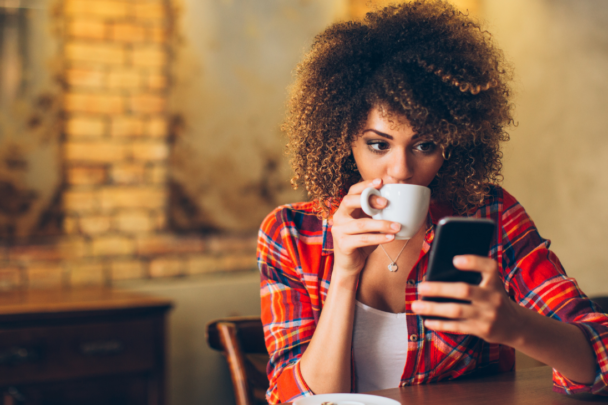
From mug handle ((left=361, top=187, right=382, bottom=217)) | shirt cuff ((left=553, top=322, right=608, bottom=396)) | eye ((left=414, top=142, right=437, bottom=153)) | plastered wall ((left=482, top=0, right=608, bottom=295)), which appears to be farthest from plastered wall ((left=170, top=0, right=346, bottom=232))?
shirt cuff ((left=553, top=322, right=608, bottom=396))

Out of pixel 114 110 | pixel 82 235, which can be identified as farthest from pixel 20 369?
pixel 114 110

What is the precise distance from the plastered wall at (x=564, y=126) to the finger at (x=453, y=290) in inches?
79.0

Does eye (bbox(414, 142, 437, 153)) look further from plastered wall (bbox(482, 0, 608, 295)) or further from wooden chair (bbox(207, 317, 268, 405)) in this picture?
plastered wall (bbox(482, 0, 608, 295))

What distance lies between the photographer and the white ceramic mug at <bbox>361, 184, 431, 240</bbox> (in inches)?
33.5

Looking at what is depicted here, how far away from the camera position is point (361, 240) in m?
0.89

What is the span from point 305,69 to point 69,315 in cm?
120

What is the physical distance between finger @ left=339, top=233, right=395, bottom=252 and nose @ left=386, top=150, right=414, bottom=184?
14 cm

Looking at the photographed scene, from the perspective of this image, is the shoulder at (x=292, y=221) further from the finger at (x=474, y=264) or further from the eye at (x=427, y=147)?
the finger at (x=474, y=264)

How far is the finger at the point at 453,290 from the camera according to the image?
2.19 feet

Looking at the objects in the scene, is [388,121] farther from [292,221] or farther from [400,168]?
[292,221]

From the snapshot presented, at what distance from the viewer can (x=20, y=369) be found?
172 cm

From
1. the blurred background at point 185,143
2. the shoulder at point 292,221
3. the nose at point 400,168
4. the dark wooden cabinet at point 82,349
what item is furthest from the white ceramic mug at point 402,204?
the blurred background at point 185,143

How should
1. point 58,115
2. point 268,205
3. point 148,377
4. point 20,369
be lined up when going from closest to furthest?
point 20,369 < point 148,377 < point 58,115 < point 268,205

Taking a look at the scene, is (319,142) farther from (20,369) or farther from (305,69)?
(20,369)
